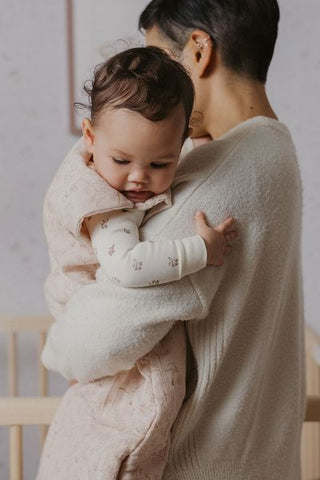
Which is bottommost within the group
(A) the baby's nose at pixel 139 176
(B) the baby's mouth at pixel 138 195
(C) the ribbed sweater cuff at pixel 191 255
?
(C) the ribbed sweater cuff at pixel 191 255

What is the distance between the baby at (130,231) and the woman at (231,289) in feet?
0.08

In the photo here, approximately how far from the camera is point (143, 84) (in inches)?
34.3

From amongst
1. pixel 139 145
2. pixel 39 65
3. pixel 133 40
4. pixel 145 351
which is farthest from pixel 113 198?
pixel 39 65

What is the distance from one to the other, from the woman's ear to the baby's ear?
0.64 ft

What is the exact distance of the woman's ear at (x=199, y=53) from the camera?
104 centimetres

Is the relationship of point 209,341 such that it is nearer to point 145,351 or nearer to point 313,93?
point 145,351

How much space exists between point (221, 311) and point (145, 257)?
0.14m

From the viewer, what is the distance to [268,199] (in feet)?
3.06

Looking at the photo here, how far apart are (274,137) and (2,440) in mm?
1602

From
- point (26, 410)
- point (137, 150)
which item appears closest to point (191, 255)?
point (137, 150)

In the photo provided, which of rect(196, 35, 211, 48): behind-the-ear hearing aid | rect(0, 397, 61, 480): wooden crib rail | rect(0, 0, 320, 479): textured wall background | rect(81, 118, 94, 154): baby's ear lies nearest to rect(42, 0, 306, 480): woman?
rect(196, 35, 211, 48): behind-the-ear hearing aid

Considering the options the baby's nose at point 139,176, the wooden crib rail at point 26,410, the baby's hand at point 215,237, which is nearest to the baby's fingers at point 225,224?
the baby's hand at point 215,237

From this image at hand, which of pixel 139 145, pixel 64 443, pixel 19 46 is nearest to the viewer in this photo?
pixel 139 145

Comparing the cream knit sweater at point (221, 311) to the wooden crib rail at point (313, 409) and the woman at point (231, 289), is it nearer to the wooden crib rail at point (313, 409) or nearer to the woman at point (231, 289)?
the woman at point (231, 289)
